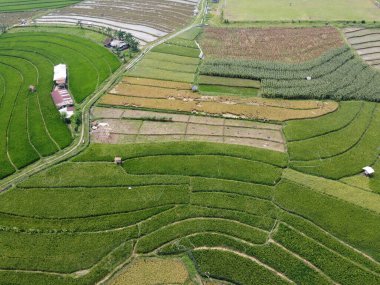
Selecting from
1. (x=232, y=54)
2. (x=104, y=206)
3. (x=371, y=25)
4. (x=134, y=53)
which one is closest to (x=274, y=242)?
(x=104, y=206)

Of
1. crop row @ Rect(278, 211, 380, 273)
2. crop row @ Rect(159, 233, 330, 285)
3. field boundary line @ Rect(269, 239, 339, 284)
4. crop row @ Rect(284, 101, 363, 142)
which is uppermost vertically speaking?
crop row @ Rect(284, 101, 363, 142)

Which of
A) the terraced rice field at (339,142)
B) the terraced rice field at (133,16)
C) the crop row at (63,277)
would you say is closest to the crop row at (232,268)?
the crop row at (63,277)

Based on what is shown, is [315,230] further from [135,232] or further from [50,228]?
[50,228]

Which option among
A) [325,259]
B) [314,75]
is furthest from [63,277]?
[314,75]

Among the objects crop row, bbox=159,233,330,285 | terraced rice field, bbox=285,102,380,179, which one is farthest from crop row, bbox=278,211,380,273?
terraced rice field, bbox=285,102,380,179

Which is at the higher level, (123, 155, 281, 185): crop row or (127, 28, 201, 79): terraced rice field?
(127, 28, 201, 79): terraced rice field

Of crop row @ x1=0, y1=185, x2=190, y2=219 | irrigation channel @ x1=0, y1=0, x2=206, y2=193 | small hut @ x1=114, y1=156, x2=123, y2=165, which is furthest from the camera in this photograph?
small hut @ x1=114, y1=156, x2=123, y2=165

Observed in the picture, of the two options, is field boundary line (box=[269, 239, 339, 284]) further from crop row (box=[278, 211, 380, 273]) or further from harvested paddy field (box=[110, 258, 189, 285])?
harvested paddy field (box=[110, 258, 189, 285])
